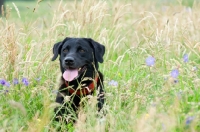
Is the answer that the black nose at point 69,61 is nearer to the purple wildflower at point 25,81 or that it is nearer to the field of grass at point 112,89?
the field of grass at point 112,89

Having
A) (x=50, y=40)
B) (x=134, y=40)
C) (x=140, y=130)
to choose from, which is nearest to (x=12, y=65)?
(x=50, y=40)

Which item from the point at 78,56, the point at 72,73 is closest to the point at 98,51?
the point at 78,56

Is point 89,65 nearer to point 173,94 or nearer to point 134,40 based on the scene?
point 173,94

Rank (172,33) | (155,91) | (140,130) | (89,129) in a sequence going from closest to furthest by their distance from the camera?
1. (140,130)
2. (89,129)
3. (155,91)
4. (172,33)

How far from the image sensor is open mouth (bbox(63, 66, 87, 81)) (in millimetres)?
5277

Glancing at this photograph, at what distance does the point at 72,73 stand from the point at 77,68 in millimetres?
103

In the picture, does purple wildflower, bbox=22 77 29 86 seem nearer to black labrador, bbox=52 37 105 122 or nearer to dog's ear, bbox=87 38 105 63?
black labrador, bbox=52 37 105 122

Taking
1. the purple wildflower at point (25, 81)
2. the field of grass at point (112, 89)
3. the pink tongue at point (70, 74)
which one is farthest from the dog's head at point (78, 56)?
the purple wildflower at point (25, 81)

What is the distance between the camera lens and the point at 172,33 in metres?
7.25

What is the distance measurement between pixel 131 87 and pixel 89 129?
1.40 m

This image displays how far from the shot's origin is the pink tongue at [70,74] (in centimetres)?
528

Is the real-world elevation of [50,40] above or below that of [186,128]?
above

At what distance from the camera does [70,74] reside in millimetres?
5352

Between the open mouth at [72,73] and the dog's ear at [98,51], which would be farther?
the dog's ear at [98,51]
